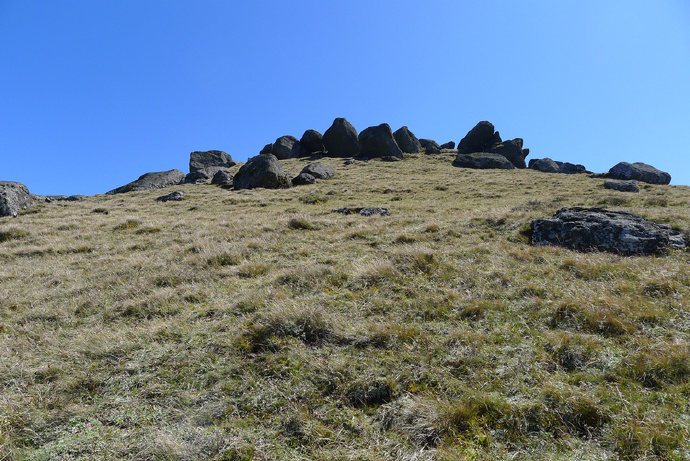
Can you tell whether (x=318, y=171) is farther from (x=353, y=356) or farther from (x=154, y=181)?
(x=353, y=356)

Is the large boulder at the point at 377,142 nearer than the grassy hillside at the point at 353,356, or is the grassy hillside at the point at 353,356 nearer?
the grassy hillside at the point at 353,356

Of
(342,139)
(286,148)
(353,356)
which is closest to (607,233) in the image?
(353,356)

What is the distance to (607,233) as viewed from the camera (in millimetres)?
10336

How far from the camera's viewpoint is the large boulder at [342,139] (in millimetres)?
60875

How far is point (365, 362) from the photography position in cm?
522

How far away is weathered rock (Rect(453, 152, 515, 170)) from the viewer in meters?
55.3

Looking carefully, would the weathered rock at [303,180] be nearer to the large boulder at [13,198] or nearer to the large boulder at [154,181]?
the large boulder at [154,181]

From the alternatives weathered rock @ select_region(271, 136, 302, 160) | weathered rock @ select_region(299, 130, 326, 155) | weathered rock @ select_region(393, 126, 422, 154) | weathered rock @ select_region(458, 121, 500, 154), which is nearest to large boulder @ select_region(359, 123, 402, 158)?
weathered rock @ select_region(299, 130, 326, 155)

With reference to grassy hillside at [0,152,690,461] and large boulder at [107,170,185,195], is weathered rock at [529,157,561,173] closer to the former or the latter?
grassy hillside at [0,152,690,461]

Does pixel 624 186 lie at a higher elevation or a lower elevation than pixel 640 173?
lower

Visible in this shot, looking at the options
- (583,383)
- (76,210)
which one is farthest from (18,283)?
(76,210)

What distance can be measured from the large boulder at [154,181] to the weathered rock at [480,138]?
5604 centimetres

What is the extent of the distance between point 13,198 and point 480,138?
7401cm

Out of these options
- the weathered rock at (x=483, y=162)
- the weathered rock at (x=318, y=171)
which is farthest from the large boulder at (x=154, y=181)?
the weathered rock at (x=483, y=162)
